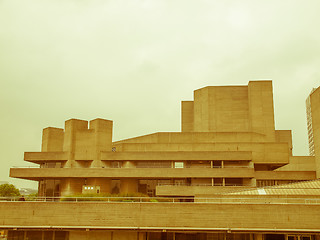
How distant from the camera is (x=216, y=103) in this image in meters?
71.1

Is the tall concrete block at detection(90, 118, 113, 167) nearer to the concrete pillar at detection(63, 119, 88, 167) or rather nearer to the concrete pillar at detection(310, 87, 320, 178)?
the concrete pillar at detection(63, 119, 88, 167)

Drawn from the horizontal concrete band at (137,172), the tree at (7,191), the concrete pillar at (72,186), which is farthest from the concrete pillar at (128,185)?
the tree at (7,191)

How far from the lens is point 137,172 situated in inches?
2094

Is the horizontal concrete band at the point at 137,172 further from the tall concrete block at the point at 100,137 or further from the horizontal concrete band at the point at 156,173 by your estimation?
the tall concrete block at the point at 100,137

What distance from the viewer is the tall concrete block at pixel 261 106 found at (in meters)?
67.4

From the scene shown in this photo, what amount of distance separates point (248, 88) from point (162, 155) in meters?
26.4

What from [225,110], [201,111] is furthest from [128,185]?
[225,110]

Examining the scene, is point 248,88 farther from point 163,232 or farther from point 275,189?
point 163,232

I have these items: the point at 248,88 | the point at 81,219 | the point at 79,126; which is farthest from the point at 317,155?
the point at 79,126

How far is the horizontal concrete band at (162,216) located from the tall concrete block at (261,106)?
44301 millimetres

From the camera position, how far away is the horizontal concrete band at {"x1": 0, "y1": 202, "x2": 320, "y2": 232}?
958 inches

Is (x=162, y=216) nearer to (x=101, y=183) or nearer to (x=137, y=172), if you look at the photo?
(x=137, y=172)

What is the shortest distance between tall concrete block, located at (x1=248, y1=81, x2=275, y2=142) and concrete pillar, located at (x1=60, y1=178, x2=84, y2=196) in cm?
3551

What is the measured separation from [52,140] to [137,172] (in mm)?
19126
